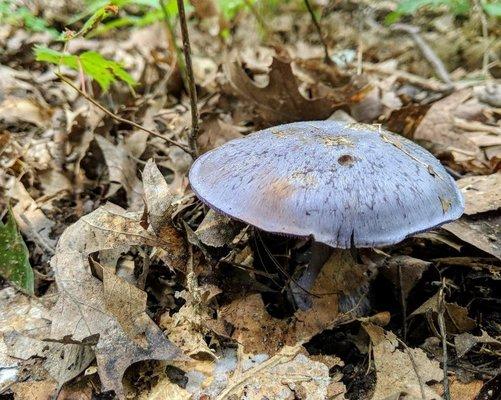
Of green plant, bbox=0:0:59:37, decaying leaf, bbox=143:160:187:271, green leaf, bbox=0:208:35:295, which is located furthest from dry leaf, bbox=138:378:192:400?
green plant, bbox=0:0:59:37

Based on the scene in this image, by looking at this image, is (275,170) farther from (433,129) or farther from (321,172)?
(433,129)

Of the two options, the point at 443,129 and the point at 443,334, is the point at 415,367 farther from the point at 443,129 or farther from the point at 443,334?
the point at 443,129

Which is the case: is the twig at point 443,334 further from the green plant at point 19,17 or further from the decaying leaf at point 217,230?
the green plant at point 19,17

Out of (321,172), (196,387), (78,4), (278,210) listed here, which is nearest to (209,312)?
(196,387)

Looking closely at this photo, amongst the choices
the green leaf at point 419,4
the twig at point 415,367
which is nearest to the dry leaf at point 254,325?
the twig at point 415,367

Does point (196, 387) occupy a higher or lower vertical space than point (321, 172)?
lower

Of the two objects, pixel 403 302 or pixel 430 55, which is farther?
pixel 430 55

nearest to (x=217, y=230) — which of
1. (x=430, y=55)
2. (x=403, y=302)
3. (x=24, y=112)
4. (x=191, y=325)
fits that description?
(x=191, y=325)
